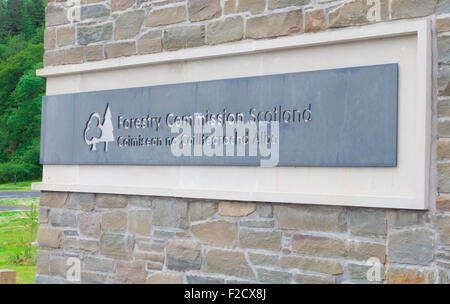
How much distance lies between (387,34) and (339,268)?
189cm

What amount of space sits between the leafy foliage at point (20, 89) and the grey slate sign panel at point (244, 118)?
113ft

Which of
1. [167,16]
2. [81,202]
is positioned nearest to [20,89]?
[81,202]

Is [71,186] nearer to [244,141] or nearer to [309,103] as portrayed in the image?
[244,141]

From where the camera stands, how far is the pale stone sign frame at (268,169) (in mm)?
4488

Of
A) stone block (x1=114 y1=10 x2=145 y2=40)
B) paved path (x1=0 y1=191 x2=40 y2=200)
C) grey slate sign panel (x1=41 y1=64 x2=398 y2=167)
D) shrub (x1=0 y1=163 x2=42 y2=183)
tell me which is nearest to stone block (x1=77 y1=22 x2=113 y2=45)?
stone block (x1=114 y1=10 x2=145 y2=40)

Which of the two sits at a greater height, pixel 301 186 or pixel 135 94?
pixel 135 94

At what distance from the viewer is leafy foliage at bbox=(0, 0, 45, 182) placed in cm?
4069

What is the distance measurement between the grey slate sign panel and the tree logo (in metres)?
0.01

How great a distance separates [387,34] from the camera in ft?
15.3

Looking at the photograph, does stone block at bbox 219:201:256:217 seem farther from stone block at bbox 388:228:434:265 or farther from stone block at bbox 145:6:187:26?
stone block at bbox 145:6:187:26

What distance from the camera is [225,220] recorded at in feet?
17.9

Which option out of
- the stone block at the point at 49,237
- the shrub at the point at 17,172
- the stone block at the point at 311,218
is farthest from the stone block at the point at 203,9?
the shrub at the point at 17,172

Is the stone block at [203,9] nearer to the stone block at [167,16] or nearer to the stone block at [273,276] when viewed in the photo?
the stone block at [167,16]
